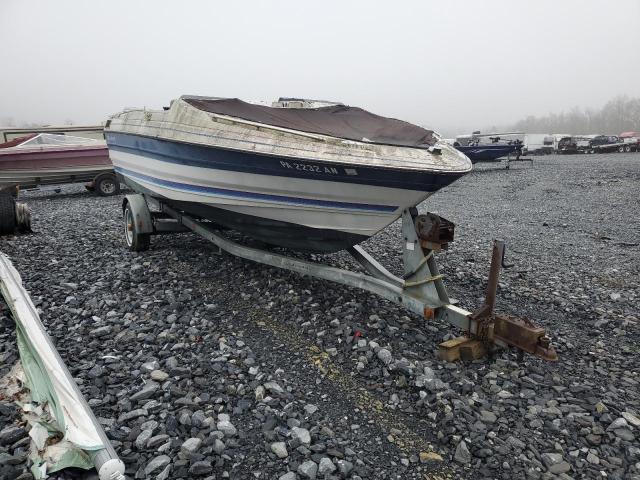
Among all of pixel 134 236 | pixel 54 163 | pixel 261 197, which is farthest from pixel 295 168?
pixel 54 163

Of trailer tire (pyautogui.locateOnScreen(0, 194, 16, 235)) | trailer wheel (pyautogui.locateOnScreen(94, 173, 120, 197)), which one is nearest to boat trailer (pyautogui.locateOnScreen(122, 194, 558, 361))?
trailer tire (pyautogui.locateOnScreen(0, 194, 16, 235))

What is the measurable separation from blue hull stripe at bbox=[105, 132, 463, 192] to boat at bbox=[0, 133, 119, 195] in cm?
944

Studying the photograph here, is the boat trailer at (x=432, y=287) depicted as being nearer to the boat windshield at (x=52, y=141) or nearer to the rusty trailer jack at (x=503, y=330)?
the rusty trailer jack at (x=503, y=330)

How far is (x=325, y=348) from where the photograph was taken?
361 cm

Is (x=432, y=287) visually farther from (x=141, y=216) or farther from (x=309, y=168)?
(x=141, y=216)

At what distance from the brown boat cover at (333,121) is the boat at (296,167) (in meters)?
0.01

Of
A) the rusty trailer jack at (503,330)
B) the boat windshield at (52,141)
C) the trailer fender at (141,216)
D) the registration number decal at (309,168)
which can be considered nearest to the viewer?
the rusty trailer jack at (503,330)

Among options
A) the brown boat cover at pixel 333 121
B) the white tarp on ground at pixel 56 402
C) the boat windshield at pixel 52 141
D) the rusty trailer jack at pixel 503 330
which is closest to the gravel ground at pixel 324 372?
the white tarp on ground at pixel 56 402

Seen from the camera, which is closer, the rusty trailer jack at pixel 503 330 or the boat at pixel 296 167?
the rusty trailer jack at pixel 503 330

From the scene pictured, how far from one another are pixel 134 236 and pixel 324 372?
3992mm

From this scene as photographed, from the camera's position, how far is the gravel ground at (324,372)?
95.9 inches

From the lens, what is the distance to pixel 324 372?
3.27 metres

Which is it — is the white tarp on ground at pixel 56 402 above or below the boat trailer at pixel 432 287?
below

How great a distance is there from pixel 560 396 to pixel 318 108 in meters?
3.96
